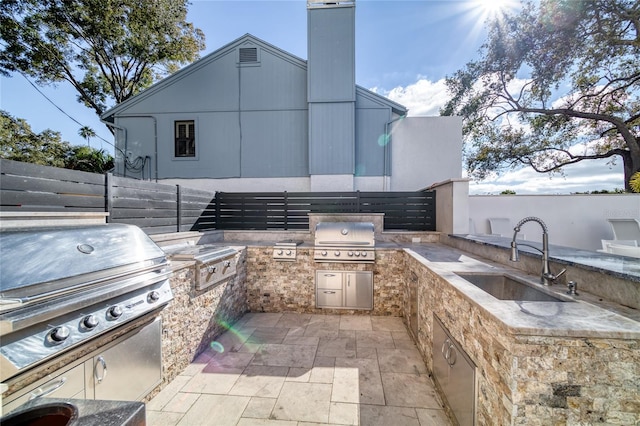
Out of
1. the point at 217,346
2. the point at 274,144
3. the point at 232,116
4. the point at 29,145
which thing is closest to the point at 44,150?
the point at 29,145

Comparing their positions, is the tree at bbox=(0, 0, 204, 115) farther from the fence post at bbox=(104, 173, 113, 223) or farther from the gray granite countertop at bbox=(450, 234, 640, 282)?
the gray granite countertop at bbox=(450, 234, 640, 282)

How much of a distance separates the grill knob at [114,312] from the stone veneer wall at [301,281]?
2.44 meters

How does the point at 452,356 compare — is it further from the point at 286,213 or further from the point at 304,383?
the point at 286,213

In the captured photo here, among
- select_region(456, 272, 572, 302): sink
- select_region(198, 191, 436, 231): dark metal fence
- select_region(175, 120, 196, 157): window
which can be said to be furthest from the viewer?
select_region(175, 120, 196, 157): window

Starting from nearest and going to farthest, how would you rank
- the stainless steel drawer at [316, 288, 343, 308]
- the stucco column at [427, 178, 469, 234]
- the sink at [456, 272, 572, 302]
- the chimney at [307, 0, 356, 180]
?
the sink at [456, 272, 572, 302]
the stainless steel drawer at [316, 288, 343, 308]
the stucco column at [427, 178, 469, 234]
the chimney at [307, 0, 356, 180]

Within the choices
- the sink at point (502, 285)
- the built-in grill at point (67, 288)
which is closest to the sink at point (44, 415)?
the built-in grill at point (67, 288)

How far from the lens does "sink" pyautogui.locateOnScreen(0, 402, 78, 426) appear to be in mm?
818

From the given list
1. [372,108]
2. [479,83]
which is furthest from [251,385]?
[479,83]

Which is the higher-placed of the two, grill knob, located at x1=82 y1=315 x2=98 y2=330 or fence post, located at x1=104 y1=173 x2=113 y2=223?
fence post, located at x1=104 y1=173 x2=113 y2=223

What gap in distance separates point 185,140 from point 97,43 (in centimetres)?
677

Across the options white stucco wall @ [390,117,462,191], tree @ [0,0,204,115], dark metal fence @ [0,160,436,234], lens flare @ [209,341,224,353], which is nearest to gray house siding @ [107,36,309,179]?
dark metal fence @ [0,160,436,234]

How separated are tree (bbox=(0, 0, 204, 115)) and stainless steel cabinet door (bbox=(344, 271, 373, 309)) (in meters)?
12.2

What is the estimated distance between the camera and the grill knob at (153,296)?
190cm

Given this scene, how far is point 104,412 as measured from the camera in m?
0.81
